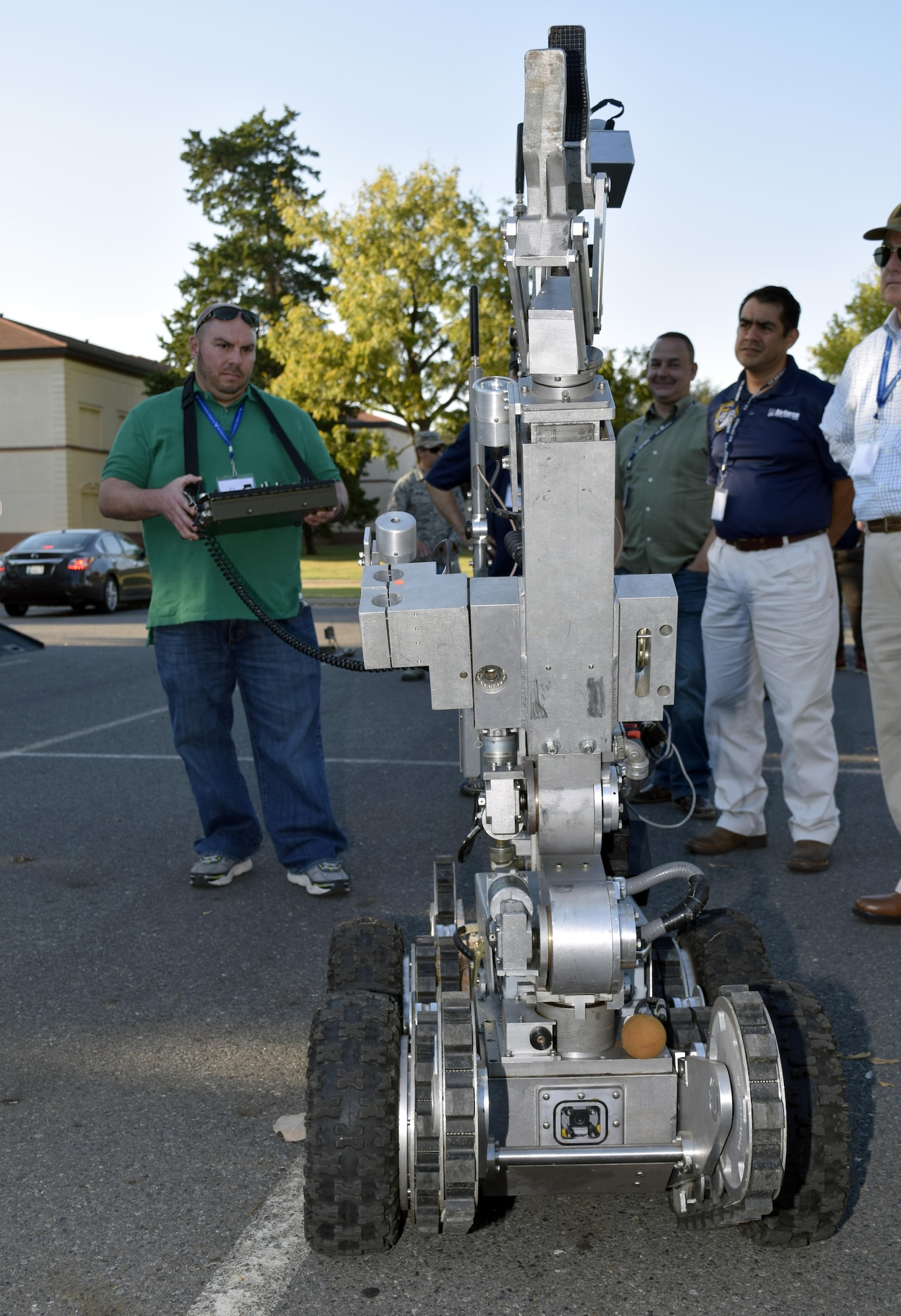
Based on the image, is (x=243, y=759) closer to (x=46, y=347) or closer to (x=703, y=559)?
(x=703, y=559)

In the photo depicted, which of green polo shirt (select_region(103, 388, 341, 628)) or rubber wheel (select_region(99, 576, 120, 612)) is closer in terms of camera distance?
green polo shirt (select_region(103, 388, 341, 628))

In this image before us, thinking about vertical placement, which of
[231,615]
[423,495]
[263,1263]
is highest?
[423,495]

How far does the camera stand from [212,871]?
16.6 ft

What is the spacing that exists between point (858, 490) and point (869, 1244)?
2838mm

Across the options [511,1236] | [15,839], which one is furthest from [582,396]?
[15,839]

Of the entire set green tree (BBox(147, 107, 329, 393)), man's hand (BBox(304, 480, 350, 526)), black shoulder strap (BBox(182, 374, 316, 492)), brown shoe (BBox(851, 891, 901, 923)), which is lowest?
brown shoe (BBox(851, 891, 901, 923))

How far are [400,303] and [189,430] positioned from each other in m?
35.7

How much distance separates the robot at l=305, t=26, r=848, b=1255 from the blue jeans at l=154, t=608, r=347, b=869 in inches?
94.9

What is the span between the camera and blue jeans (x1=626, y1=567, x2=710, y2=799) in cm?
643

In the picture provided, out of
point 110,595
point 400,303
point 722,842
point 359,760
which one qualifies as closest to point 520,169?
point 722,842

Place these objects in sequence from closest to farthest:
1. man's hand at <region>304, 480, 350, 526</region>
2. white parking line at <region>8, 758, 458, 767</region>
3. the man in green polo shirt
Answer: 1. man's hand at <region>304, 480, 350, 526</region>
2. the man in green polo shirt
3. white parking line at <region>8, 758, 458, 767</region>

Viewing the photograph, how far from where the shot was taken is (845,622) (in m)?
16.8

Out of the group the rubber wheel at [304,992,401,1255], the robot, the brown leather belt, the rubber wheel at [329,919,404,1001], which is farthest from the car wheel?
the rubber wheel at [304,992,401,1255]

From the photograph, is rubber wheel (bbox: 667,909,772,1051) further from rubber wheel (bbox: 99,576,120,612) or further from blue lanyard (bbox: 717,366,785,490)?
rubber wheel (bbox: 99,576,120,612)
